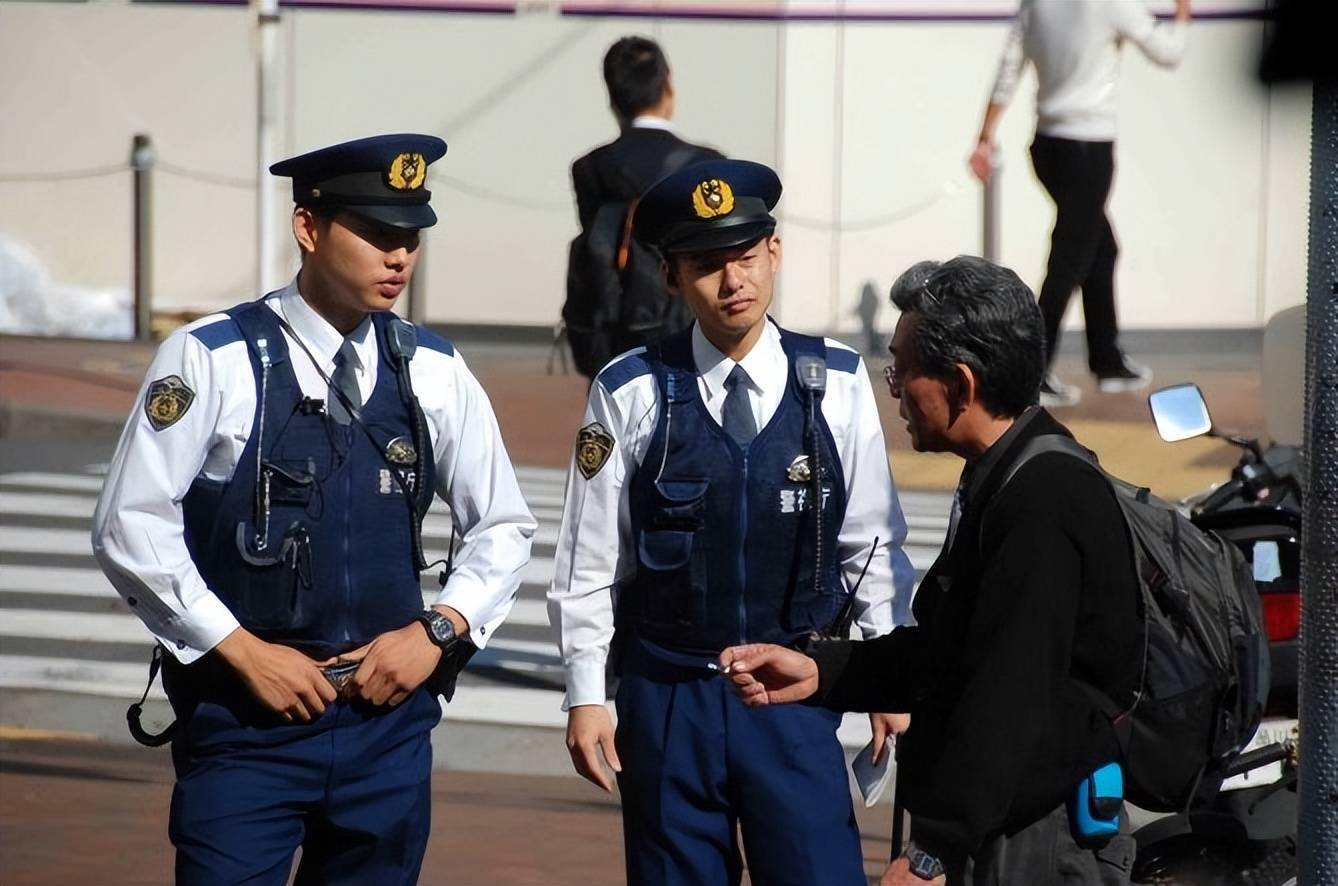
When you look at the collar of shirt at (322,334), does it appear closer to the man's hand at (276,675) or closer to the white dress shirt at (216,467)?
the white dress shirt at (216,467)

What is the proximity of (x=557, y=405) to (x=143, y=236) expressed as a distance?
3914mm

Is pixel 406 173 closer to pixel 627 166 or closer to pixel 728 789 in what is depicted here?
pixel 728 789

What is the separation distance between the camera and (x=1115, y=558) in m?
3.30

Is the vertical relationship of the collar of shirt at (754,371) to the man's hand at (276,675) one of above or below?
above

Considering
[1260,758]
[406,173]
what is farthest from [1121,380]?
[406,173]

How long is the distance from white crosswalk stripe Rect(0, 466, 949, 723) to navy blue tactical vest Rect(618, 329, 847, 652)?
3.51 m

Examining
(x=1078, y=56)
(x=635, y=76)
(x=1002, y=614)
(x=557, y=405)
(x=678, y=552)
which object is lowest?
(x=557, y=405)

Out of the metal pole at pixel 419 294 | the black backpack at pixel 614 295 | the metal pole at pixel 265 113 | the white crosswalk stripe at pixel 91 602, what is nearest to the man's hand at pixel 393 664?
the black backpack at pixel 614 295

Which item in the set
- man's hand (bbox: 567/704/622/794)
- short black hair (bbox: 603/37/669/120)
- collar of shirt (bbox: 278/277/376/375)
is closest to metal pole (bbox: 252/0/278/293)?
short black hair (bbox: 603/37/669/120)

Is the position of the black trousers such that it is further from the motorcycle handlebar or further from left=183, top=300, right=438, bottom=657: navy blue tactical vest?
left=183, top=300, right=438, bottom=657: navy blue tactical vest

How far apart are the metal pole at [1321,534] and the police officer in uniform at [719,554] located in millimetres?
1240

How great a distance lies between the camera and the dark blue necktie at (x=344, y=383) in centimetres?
402

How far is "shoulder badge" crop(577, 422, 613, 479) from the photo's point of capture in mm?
4230

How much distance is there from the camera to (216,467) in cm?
397
